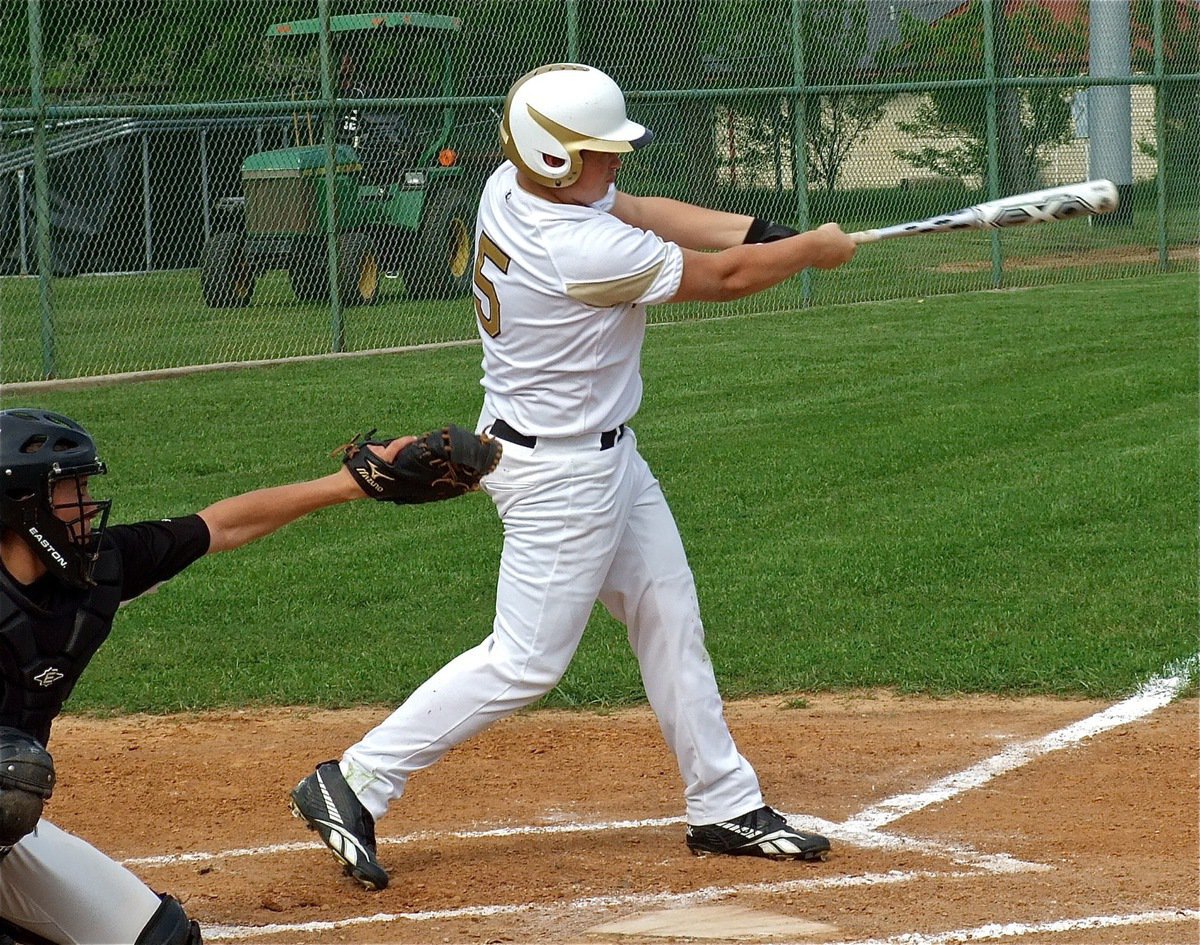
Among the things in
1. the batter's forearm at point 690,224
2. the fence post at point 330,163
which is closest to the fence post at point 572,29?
the fence post at point 330,163

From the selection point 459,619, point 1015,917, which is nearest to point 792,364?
point 459,619

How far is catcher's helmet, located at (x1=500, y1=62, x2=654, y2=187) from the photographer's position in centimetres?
426

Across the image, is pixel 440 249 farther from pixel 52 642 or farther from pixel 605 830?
pixel 52 642

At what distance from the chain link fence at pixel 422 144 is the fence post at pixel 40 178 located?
2 centimetres

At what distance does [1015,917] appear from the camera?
13.0 ft

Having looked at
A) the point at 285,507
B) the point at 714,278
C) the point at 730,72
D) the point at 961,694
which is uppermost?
the point at 730,72

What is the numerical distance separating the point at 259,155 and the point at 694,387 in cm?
452

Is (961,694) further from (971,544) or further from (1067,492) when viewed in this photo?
(1067,492)

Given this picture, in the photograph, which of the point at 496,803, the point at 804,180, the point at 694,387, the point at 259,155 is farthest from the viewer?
the point at 804,180

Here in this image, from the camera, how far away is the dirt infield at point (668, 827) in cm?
404

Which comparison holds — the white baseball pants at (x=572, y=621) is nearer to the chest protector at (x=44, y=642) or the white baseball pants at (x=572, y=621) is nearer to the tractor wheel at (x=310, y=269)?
the chest protector at (x=44, y=642)

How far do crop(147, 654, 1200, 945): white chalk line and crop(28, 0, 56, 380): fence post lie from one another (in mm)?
8374

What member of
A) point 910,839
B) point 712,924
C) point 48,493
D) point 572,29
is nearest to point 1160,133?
point 572,29

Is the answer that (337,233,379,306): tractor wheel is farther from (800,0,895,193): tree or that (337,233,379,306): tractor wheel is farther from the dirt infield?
the dirt infield
